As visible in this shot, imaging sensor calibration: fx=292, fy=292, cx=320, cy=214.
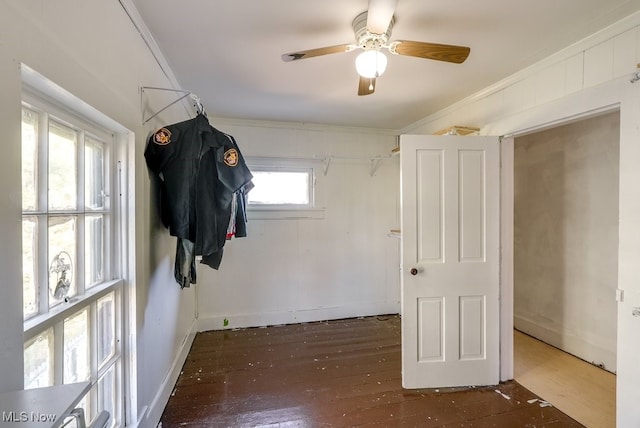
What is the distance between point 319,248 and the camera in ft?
11.5

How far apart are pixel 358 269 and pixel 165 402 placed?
7.59 ft

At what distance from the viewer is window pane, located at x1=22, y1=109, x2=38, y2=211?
0.90m

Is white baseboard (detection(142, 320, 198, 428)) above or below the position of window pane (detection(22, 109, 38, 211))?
below

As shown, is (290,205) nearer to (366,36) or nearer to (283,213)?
(283,213)

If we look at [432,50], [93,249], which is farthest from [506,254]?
[93,249]

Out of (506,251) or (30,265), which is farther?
(506,251)

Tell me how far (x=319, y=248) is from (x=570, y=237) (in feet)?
8.20

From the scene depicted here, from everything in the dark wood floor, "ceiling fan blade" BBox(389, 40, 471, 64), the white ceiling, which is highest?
the white ceiling

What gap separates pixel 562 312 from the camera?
2809mm

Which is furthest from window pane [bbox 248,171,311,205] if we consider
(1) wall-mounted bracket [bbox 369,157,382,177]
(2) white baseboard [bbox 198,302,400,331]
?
(2) white baseboard [bbox 198,302,400,331]

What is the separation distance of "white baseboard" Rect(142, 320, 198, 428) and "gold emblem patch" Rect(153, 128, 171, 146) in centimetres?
149

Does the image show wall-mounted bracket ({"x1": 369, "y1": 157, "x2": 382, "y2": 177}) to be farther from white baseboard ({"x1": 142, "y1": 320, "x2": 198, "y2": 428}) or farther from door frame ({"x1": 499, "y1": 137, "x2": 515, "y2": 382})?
white baseboard ({"x1": 142, "y1": 320, "x2": 198, "y2": 428})

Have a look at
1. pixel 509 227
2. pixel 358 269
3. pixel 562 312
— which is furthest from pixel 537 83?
pixel 358 269

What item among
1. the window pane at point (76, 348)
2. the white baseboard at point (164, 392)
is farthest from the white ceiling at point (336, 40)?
the white baseboard at point (164, 392)
